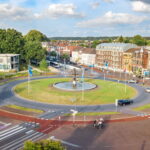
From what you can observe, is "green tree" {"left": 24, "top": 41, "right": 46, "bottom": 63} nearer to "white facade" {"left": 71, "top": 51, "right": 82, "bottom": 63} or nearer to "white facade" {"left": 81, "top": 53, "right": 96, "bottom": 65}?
"white facade" {"left": 81, "top": 53, "right": 96, "bottom": 65}

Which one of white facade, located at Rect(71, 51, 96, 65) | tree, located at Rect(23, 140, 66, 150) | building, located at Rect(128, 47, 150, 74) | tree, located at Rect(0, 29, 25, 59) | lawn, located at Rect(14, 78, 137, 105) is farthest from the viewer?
white facade, located at Rect(71, 51, 96, 65)

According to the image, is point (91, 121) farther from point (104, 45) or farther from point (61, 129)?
point (104, 45)

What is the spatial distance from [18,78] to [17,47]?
1269 inches

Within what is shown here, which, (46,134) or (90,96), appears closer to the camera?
(46,134)

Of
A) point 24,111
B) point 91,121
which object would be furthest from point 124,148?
point 24,111

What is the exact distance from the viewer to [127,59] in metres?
121

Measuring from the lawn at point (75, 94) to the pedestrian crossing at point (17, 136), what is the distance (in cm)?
1891

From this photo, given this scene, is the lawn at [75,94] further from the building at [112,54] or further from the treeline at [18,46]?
the building at [112,54]

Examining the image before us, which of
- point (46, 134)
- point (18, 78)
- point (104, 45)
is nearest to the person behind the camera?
point (46, 134)

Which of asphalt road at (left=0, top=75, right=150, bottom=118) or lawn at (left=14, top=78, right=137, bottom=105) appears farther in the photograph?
lawn at (left=14, top=78, right=137, bottom=105)

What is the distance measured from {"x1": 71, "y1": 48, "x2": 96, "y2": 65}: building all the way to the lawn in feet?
233

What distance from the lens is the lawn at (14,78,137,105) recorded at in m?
60.3

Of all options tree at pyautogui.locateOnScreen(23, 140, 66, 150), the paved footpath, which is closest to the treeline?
the paved footpath

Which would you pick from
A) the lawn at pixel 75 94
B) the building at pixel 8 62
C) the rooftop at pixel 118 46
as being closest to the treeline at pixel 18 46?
the building at pixel 8 62
